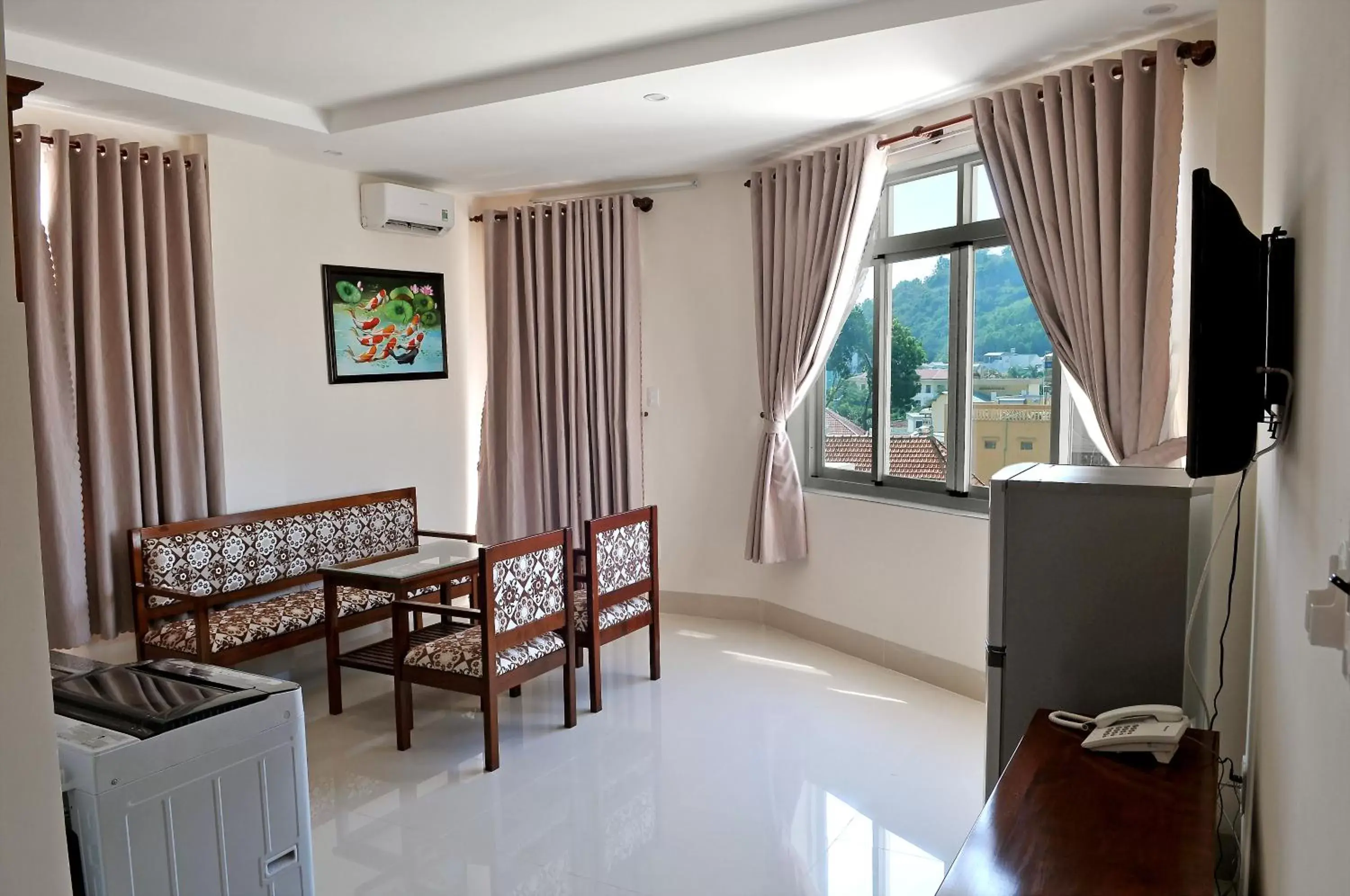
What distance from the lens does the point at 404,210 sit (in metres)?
5.02

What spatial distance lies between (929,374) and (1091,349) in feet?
3.55

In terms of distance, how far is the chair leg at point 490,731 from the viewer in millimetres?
3264

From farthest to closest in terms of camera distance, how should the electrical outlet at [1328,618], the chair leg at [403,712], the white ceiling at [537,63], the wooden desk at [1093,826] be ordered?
the chair leg at [403,712] < the white ceiling at [537,63] < the wooden desk at [1093,826] < the electrical outlet at [1328,618]

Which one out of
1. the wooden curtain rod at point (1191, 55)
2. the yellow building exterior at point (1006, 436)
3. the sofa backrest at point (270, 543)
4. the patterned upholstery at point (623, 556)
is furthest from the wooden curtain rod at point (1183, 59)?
the sofa backrest at point (270, 543)

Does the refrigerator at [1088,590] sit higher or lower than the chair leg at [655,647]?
higher

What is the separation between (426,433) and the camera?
213 inches

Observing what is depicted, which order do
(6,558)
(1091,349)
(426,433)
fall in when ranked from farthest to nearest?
(426,433) < (1091,349) < (6,558)

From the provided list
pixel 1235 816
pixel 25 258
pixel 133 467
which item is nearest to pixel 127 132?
pixel 25 258

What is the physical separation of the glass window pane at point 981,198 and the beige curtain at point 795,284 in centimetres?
44

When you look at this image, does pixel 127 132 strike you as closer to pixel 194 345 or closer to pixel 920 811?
pixel 194 345

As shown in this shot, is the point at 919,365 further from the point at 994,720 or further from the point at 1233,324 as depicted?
the point at 1233,324

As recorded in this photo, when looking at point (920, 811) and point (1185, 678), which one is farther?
point (920, 811)

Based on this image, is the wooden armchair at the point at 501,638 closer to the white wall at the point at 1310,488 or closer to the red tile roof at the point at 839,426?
the red tile roof at the point at 839,426

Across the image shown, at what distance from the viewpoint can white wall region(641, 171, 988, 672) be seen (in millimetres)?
4465
